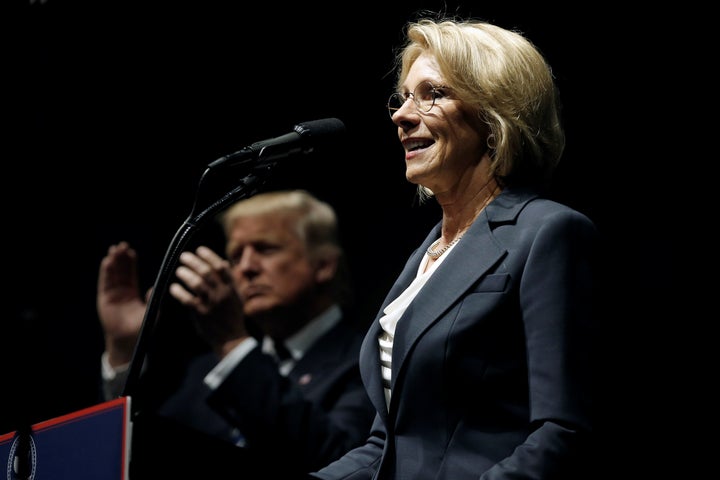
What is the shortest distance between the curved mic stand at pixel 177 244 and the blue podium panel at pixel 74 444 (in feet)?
0.27

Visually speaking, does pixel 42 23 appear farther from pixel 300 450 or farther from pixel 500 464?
pixel 500 464

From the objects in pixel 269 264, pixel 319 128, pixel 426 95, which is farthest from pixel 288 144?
pixel 269 264

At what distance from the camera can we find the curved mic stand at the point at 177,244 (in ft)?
4.66

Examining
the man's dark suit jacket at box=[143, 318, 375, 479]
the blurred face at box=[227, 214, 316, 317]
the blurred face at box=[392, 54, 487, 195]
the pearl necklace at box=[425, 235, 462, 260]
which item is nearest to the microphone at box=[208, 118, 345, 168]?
the blurred face at box=[392, 54, 487, 195]

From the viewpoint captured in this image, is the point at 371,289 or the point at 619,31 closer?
the point at 619,31

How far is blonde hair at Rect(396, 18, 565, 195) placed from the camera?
161cm

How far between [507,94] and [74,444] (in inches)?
37.0

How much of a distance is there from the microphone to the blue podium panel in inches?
18.1

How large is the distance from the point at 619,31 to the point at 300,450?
55.3 inches

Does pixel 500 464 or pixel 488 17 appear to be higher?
pixel 488 17

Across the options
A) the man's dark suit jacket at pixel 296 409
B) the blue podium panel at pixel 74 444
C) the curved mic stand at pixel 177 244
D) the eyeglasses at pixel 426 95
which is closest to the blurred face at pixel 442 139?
the eyeglasses at pixel 426 95

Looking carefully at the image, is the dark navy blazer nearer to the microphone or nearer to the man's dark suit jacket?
the microphone

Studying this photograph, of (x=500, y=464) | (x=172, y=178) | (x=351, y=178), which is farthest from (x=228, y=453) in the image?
(x=172, y=178)

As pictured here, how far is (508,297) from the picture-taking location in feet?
4.75
